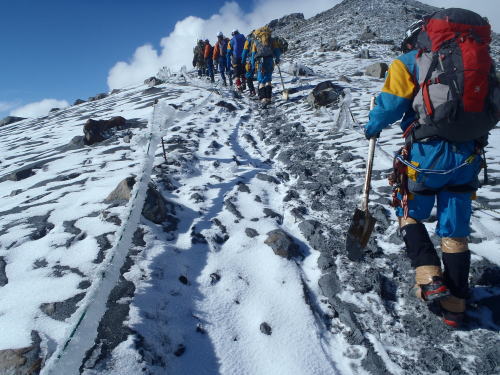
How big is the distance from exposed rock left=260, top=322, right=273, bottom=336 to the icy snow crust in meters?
0.02

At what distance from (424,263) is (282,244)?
1255mm

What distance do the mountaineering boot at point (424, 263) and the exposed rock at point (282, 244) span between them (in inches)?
41.2

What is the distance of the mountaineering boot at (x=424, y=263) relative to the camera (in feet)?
7.08

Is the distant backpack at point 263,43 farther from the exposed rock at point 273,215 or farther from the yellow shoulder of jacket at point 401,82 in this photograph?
the yellow shoulder of jacket at point 401,82

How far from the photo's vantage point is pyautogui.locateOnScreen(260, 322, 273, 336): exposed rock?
232cm

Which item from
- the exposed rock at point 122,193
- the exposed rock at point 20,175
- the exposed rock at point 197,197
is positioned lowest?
the exposed rock at point 197,197

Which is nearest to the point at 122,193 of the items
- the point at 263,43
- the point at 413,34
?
the point at 413,34

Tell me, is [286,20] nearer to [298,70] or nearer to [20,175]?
[298,70]

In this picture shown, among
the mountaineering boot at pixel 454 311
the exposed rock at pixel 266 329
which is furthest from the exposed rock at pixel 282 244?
the mountaineering boot at pixel 454 311

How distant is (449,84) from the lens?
1931 millimetres

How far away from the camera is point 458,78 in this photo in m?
1.90

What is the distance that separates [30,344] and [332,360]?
1.90 metres

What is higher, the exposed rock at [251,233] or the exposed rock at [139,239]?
the exposed rock at [139,239]

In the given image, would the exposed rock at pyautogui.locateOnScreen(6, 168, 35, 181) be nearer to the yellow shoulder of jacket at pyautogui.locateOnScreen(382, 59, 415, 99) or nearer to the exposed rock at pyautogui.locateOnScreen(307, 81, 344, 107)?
the yellow shoulder of jacket at pyautogui.locateOnScreen(382, 59, 415, 99)
